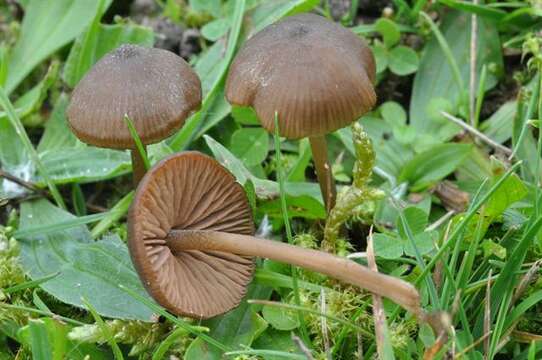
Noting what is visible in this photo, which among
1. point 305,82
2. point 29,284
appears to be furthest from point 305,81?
point 29,284

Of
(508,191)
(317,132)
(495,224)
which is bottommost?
(495,224)

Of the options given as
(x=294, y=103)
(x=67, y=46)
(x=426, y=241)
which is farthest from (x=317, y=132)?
(x=67, y=46)

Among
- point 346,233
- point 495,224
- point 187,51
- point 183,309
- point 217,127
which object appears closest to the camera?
point 183,309

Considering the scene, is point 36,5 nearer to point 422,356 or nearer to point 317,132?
point 317,132

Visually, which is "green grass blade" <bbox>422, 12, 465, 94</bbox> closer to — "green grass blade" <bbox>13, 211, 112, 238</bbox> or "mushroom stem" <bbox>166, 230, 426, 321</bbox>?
"mushroom stem" <bbox>166, 230, 426, 321</bbox>

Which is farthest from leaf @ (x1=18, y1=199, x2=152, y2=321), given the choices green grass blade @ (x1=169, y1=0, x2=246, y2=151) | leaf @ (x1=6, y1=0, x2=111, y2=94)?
leaf @ (x1=6, y1=0, x2=111, y2=94)

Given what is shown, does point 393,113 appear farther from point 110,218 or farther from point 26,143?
point 26,143
